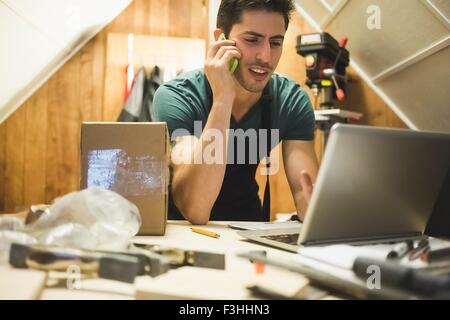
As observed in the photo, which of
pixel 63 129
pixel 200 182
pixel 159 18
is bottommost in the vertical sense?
pixel 200 182

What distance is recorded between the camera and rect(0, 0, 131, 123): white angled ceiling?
1.96m

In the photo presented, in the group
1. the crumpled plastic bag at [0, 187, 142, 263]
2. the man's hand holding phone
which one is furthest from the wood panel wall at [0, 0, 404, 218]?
the crumpled plastic bag at [0, 187, 142, 263]

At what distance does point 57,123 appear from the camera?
3.00m

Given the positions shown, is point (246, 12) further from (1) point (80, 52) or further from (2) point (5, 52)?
(1) point (80, 52)

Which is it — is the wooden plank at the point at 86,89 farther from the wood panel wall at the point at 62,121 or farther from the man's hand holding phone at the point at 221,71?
the man's hand holding phone at the point at 221,71

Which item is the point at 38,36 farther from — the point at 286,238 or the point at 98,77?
the point at 286,238

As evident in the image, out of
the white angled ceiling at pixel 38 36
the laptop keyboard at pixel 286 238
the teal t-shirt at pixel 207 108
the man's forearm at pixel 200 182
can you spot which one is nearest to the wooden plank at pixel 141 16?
the white angled ceiling at pixel 38 36

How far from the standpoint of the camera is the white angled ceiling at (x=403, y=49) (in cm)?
192

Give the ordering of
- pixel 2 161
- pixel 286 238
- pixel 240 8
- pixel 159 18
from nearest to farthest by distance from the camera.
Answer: pixel 286 238 → pixel 240 8 → pixel 2 161 → pixel 159 18

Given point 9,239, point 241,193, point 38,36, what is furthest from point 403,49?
point 9,239

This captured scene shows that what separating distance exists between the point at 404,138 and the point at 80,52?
9.24ft

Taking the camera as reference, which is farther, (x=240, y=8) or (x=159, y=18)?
(x=159, y=18)

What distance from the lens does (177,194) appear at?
3.72 ft

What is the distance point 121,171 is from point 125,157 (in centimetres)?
3
